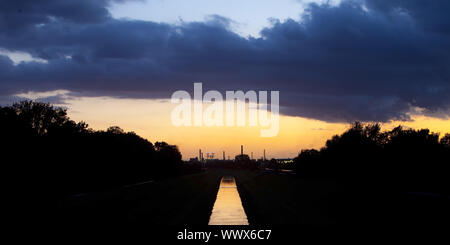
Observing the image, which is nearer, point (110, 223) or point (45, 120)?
point (110, 223)

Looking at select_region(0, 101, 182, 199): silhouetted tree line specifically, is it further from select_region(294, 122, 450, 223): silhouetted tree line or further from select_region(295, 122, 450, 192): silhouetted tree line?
select_region(295, 122, 450, 192): silhouetted tree line

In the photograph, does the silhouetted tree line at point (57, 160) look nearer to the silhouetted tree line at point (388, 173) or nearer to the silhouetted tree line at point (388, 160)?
the silhouetted tree line at point (388, 173)

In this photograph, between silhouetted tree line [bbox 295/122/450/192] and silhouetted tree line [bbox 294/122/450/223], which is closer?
silhouetted tree line [bbox 294/122/450/223]

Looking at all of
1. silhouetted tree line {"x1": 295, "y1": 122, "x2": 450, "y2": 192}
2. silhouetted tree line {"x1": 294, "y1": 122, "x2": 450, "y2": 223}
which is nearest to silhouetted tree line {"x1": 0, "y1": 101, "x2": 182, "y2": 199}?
silhouetted tree line {"x1": 294, "y1": 122, "x2": 450, "y2": 223}

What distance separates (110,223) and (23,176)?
23576mm

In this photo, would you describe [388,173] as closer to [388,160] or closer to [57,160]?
[388,160]

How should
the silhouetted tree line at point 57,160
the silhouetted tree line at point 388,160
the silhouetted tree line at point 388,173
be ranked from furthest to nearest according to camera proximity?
the silhouetted tree line at point 388,160
the silhouetted tree line at point 57,160
the silhouetted tree line at point 388,173

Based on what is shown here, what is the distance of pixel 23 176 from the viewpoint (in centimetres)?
4125

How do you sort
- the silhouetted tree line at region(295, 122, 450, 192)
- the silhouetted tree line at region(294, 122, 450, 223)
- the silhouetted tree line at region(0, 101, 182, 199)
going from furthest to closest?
1. the silhouetted tree line at region(295, 122, 450, 192)
2. the silhouetted tree line at region(0, 101, 182, 199)
3. the silhouetted tree line at region(294, 122, 450, 223)

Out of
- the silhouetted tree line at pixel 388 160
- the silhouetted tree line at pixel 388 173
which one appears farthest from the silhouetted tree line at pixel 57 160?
the silhouetted tree line at pixel 388 160

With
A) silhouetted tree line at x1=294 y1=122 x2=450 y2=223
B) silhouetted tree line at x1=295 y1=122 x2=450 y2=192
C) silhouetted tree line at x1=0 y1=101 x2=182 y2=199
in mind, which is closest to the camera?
silhouetted tree line at x1=294 y1=122 x2=450 y2=223

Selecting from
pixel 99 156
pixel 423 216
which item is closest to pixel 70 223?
pixel 423 216
